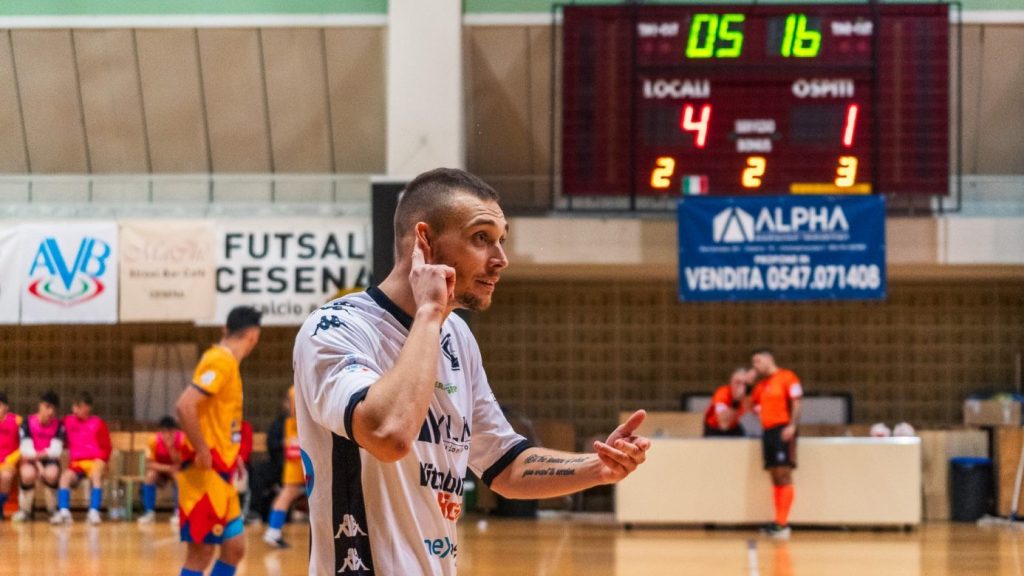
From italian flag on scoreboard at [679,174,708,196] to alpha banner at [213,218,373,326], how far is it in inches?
152

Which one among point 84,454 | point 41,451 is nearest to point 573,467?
point 84,454

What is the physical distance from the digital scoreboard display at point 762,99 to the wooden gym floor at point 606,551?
379 cm

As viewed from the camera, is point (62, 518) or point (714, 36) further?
point (62, 518)

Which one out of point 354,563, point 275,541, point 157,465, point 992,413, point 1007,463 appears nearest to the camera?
point 354,563

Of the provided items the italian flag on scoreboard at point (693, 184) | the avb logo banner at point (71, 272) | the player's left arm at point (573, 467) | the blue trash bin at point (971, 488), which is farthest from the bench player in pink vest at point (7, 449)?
the player's left arm at point (573, 467)

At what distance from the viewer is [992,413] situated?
17266 millimetres

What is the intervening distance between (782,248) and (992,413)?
184 inches

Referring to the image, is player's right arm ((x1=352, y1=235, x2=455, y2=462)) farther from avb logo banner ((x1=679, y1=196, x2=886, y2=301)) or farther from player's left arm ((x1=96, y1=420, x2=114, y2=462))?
player's left arm ((x1=96, y1=420, x2=114, y2=462))

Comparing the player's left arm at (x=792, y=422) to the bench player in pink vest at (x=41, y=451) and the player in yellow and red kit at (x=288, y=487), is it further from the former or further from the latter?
the bench player in pink vest at (x=41, y=451)

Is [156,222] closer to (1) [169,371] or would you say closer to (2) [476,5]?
(1) [169,371]

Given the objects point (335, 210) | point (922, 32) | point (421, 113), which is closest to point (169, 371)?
point (335, 210)

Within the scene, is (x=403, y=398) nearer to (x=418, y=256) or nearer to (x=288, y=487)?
(x=418, y=256)

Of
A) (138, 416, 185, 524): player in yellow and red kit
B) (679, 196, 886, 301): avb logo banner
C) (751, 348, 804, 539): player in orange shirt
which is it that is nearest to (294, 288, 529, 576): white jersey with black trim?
(751, 348, 804, 539): player in orange shirt

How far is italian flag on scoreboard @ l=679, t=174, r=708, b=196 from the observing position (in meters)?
14.2
